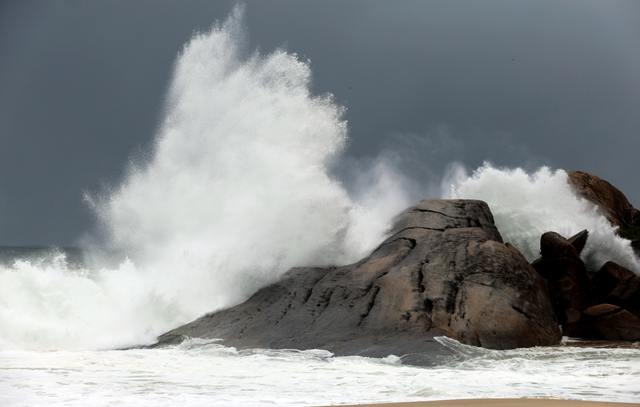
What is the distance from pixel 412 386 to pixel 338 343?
282 centimetres

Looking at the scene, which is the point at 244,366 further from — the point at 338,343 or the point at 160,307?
the point at 160,307

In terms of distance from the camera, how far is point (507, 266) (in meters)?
10.9

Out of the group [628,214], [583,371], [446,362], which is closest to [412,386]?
[446,362]

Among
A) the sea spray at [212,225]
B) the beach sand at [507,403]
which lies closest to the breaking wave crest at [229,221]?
the sea spray at [212,225]

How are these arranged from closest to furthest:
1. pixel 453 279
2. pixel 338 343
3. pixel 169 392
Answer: pixel 169 392
pixel 338 343
pixel 453 279

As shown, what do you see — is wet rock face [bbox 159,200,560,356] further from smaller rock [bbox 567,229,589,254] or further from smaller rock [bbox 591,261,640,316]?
smaller rock [bbox 567,229,589,254]

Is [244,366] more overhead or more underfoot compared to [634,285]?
more underfoot

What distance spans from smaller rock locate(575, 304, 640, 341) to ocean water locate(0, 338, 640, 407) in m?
1.27

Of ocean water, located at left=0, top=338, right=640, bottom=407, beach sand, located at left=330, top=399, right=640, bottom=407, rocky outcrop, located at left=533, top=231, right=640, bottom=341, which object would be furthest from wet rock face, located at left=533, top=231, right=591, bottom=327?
beach sand, located at left=330, top=399, right=640, bottom=407

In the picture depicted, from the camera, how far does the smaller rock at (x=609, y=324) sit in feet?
36.5

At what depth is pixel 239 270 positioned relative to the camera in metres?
12.6

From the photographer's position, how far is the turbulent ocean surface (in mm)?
7121

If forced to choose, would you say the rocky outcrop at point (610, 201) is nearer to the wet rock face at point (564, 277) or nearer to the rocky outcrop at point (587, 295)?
the rocky outcrop at point (587, 295)

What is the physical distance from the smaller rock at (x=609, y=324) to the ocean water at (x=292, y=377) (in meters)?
1.27
